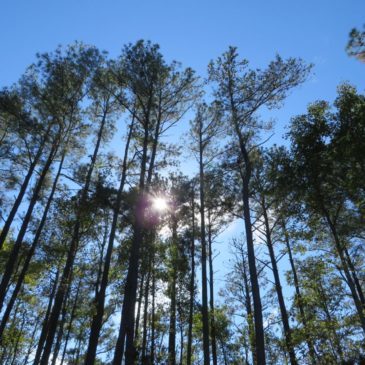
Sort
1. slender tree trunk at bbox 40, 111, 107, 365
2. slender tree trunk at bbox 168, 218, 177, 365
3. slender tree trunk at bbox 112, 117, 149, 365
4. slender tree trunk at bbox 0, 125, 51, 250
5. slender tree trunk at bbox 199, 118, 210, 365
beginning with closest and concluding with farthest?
slender tree trunk at bbox 112, 117, 149, 365 → slender tree trunk at bbox 40, 111, 107, 365 → slender tree trunk at bbox 199, 118, 210, 365 → slender tree trunk at bbox 0, 125, 51, 250 → slender tree trunk at bbox 168, 218, 177, 365

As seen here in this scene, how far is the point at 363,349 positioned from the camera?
13.9 metres

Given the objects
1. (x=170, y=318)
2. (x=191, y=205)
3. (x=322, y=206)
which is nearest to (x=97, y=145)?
(x=191, y=205)

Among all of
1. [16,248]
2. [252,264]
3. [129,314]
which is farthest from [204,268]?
[16,248]

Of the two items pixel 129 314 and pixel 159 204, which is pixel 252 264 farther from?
pixel 159 204

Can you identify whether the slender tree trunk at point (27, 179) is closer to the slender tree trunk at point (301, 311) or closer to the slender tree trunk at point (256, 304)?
the slender tree trunk at point (256, 304)

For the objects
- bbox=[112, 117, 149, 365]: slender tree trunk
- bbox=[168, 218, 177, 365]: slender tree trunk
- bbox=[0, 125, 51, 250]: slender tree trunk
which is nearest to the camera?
bbox=[112, 117, 149, 365]: slender tree trunk

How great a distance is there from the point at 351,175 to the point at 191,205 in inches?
367

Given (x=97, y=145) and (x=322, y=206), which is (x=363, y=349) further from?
Result: (x=97, y=145)

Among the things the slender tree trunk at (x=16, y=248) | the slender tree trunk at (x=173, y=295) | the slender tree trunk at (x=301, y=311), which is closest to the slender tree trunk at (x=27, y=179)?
the slender tree trunk at (x=16, y=248)

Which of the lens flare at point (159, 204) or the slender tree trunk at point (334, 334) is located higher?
the lens flare at point (159, 204)

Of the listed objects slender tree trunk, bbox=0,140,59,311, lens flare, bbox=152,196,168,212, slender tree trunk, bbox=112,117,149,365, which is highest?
lens flare, bbox=152,196,168,212

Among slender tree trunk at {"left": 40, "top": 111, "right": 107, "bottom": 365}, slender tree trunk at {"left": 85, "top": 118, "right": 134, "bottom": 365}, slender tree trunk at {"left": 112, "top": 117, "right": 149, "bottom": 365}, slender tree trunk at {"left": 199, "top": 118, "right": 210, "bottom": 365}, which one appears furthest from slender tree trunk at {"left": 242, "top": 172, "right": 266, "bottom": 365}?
slender tree trunk at {"left": 40, "top": 111, "right": 107, "bottom": 365}

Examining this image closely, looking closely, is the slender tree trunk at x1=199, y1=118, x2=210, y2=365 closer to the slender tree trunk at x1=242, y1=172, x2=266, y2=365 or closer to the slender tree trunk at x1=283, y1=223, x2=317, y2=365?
the slender tree trunk at x1=242, y1=172, x2=266, y2=365

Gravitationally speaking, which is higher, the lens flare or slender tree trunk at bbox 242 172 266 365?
the lens flare
